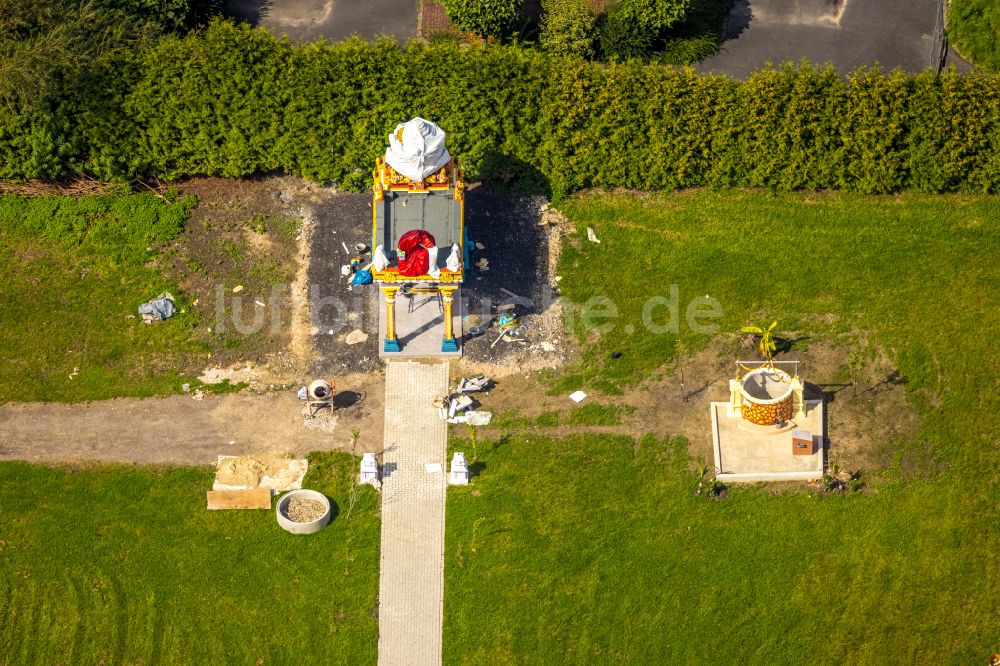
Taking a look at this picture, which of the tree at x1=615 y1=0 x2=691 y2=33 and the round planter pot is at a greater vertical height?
the tree at x1=615 y1=0 x2=691 y2=33

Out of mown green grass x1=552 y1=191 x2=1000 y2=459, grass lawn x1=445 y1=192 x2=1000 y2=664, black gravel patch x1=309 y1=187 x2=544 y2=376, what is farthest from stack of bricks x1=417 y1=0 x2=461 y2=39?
grass lawn x1=445 y1=192 x2=1000 y2=664

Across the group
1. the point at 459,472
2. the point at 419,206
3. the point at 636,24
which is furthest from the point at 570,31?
the point at 459,472

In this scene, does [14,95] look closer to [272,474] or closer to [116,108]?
[116,108]

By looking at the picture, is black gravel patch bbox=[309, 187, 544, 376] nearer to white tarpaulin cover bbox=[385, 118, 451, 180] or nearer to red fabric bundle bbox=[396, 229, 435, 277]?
red fabric bundle bbox=[396, 229, 435, 277]

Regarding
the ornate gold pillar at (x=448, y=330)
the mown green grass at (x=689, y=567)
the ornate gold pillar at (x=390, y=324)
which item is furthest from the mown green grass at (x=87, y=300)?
the mown green grass at (x=689, y=567)

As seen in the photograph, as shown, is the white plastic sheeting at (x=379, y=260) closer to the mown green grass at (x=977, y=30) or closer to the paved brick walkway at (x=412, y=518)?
the paved brick walkway at (x=412, y=518)

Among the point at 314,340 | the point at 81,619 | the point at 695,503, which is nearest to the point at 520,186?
the point at 314,340

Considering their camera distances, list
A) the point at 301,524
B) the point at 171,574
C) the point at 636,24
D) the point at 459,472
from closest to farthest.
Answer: the point at 171,574 < the point at 301,524 < the point at 459,472 < the point at 636,24

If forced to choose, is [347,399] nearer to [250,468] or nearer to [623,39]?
[250,468]
